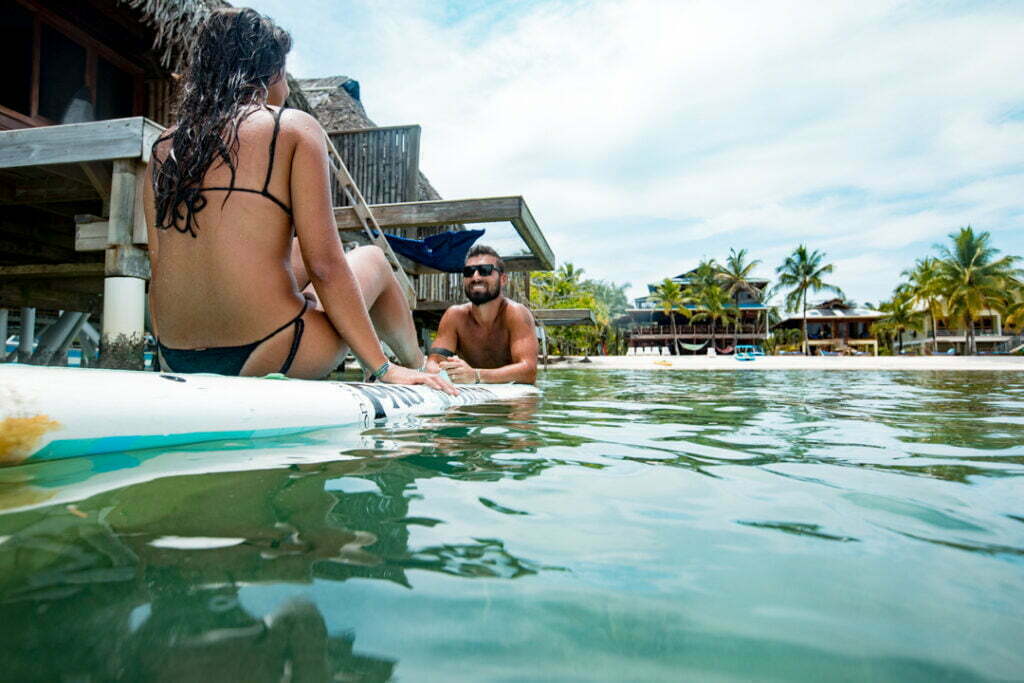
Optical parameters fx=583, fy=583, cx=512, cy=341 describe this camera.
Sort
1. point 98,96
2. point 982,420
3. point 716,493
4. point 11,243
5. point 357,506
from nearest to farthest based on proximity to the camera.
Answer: point 357,506 → point 716,493 → point 982,420 → point 11,243 → point 98,96

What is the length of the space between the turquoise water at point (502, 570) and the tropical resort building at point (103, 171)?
8.91ft

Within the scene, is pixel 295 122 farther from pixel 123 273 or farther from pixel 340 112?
pixel 340 112

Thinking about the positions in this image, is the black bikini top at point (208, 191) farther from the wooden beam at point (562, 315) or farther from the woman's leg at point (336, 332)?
the wooden beam at point (562, 315)

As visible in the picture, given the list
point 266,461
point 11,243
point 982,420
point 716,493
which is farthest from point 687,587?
point 11,243

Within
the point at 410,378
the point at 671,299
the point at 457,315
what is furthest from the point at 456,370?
the point at 671,299

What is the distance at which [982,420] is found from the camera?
282cm

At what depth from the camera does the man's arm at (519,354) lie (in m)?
4.30

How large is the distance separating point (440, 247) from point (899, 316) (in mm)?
44724

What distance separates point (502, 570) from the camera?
75 cm

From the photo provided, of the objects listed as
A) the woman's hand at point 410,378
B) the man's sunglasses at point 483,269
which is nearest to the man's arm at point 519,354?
the man's sunglasses at point 483,269

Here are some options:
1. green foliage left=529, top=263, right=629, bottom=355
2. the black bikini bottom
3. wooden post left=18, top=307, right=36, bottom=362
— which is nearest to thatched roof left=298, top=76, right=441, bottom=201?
wooden post left=18, top=307, right=36, bottom=362

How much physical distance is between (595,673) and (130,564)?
59 cm

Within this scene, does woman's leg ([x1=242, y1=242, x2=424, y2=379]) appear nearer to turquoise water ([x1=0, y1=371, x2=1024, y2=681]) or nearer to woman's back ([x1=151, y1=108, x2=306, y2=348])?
woman's back ([x1=151, y1=108, x2=306, y2=348])

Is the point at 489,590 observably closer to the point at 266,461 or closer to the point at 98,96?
the point at 266,461
